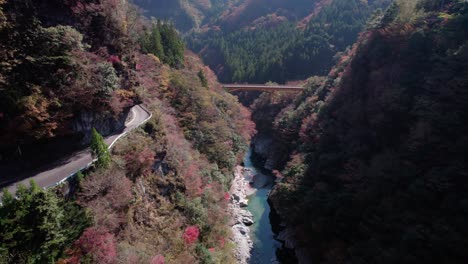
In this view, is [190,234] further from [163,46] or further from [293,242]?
[163,46]

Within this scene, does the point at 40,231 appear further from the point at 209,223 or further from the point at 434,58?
the point at 434,58

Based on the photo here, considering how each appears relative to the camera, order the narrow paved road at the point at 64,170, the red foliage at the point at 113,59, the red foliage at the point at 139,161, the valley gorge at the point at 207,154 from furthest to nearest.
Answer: the red foliage at the point at 113,59, the red foliage at the point at 139,161, the narrow paved road at the point at 64,170, the valley gorge at the point at 207,154

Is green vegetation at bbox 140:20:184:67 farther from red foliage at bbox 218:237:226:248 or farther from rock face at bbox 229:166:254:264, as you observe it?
red foliage at bbox 218:237:226:248

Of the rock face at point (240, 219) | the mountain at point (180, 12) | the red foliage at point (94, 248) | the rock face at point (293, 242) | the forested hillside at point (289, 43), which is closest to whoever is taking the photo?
the red foliage at point (94, 248)

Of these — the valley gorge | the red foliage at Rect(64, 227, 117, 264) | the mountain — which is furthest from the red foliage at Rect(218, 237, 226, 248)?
the mountain

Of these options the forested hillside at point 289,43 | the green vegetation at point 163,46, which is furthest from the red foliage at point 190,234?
the forested hillside at point 289,43

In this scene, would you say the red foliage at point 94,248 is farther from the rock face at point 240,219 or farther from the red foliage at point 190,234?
the rock face at point 240,219
